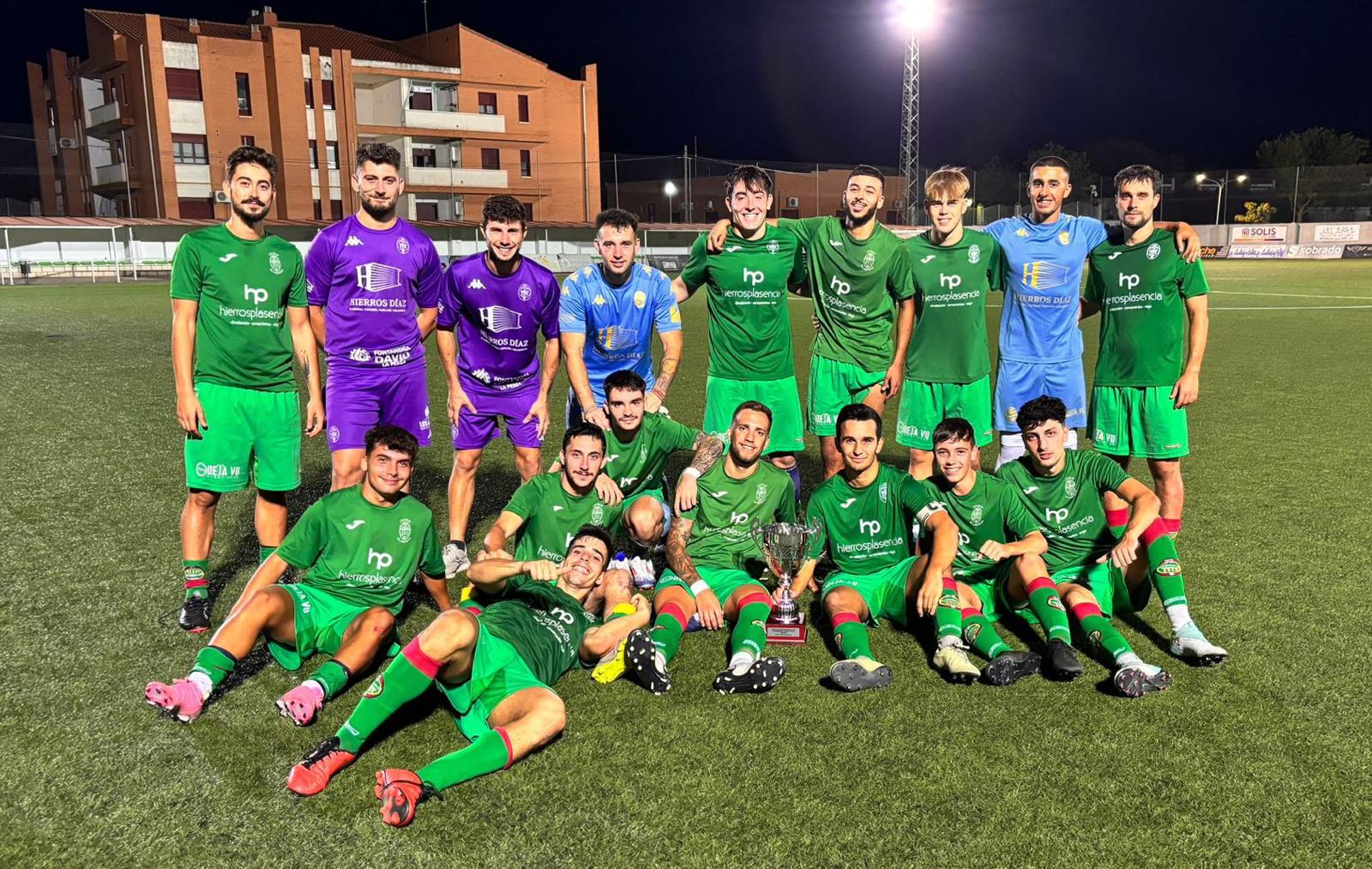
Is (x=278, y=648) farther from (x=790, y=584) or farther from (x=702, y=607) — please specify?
(x=790, y=584)

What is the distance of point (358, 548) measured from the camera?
13.0 feet

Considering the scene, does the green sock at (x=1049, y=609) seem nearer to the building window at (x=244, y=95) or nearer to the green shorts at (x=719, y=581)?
the green shorts at (x=719, y=581)

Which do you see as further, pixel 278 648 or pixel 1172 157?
pixel 1172 157

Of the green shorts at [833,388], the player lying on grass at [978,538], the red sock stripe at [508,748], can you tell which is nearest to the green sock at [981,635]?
the player lying on grass at [978,538]

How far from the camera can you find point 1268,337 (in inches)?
616

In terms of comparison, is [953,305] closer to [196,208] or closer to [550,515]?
[550,515]

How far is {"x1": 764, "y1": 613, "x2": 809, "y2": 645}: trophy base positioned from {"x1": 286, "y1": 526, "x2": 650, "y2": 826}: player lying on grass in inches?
23.5

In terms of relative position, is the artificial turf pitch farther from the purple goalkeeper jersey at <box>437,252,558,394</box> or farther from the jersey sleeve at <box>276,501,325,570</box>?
the purple goalkeeper jersey at <box>437,252,558,394</box>

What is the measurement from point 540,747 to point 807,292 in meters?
3.28

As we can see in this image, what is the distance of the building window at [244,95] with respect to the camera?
1687 inches

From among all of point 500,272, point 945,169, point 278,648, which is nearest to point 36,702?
point 278,648

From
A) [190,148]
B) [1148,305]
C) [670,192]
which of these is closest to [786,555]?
[1148,305]

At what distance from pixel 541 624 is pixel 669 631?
22.4 inches

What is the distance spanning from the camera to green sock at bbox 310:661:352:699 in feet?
11.6
